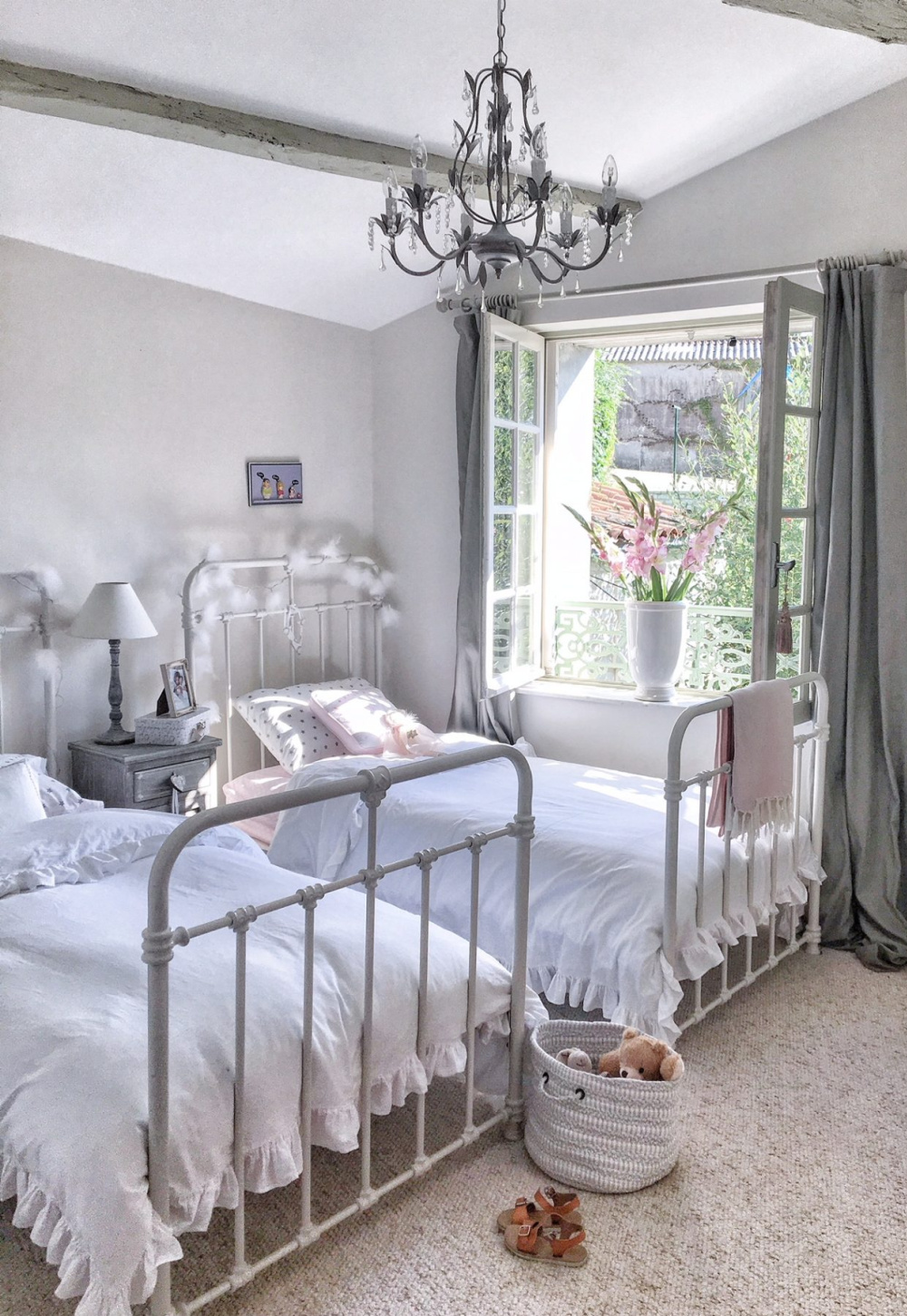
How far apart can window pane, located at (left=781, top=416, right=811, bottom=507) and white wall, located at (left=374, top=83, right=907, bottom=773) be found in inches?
20.2

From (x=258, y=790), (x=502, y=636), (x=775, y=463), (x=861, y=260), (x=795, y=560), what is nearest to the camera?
(x=775, y=463)

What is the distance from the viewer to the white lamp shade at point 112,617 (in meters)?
3.38

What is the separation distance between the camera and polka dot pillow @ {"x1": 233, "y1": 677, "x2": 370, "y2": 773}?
3.92 m

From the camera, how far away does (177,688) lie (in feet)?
12.0

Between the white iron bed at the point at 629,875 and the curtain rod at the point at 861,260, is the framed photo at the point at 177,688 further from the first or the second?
the curtain rod at the point at 861,260

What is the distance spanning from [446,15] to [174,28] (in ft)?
2.13

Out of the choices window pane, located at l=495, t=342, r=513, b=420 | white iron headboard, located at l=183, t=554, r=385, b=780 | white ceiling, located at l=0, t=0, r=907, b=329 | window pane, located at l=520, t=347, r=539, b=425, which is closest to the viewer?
white ceiling, located at l=0, t=0, r=907, b=329

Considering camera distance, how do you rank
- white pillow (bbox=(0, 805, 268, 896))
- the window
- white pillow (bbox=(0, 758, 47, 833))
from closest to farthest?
white pillow (bbox=(0, 805, 268, 896)) < white pillow (bbox=(0, 758, 47, 833)) < the window

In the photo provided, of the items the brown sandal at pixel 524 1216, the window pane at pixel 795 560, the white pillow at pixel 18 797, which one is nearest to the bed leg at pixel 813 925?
the window pane at pixel 795 560

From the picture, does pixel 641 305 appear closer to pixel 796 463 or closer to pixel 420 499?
pixel 796 463

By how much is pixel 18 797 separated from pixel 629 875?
154 cm

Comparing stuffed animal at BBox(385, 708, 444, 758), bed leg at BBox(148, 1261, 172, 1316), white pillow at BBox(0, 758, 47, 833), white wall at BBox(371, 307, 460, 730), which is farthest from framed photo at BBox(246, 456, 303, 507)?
bed leg at BBox(148, 1261, 172, 1316)

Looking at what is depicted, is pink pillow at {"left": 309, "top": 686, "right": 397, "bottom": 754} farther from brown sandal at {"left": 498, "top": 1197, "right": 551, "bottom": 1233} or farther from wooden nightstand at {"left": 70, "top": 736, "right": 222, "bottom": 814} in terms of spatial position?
brown sandal at {"left": 498, "top": 1197, "right": 551, "bottom": 1233}

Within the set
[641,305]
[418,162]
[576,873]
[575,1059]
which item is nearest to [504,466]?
[641,305]
